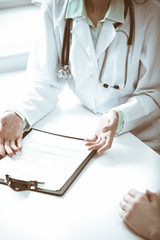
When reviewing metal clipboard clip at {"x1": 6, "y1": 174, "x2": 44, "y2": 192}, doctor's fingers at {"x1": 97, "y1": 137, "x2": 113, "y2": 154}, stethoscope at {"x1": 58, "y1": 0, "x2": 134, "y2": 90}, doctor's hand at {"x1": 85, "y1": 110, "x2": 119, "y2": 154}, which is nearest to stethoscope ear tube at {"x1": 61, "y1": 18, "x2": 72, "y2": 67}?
stethoscope at {"x1": 58, "y1": 0, "x2": 134, "y2": 90}

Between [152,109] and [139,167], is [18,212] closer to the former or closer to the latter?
[139,167]

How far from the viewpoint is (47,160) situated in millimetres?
916

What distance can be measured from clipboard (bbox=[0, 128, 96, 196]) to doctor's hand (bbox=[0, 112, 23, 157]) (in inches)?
0.9

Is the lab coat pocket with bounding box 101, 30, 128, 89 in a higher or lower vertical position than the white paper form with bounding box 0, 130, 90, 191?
higher

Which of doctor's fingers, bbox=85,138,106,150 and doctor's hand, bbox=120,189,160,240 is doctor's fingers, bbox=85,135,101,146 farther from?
doctor's hand, bbox=120,189,160,240

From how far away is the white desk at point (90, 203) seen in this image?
70cm

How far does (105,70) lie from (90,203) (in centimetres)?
60

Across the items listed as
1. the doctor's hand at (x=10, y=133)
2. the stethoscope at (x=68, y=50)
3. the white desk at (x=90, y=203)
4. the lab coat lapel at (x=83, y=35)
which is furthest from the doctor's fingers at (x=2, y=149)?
the lab coat lapel at (x=83, y=35)

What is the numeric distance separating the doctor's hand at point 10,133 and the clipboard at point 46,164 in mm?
22

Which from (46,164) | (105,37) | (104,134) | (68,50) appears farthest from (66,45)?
(46,164)

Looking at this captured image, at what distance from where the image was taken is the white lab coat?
110 centimetres

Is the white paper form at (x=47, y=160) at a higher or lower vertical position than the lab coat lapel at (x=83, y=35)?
lower

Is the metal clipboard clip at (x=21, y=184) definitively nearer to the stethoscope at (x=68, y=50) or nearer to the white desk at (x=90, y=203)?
the white desk at (x=90, y=203)

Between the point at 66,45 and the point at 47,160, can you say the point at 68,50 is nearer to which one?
the point at 66,45
